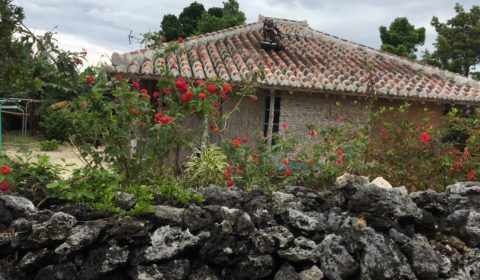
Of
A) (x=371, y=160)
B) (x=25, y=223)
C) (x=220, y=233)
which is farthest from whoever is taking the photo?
(x=371, y=160)

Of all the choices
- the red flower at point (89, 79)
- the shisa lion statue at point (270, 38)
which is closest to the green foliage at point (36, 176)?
the red flower at point (89, 79)

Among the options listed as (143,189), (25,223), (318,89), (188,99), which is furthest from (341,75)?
(25,223)

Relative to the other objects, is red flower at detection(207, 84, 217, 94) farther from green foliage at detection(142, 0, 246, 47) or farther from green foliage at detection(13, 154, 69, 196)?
green foliage at detection(142, 0, 246, 47)

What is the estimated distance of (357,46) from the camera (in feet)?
45.5

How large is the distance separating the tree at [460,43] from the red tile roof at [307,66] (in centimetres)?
1026

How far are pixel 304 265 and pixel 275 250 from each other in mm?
197

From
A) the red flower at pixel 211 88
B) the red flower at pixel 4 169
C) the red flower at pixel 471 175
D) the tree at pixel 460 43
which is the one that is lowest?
the red flower at pixel 471 175

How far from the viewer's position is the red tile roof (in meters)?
8.18

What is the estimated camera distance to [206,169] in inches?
186

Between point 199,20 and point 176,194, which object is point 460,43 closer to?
point 199,20

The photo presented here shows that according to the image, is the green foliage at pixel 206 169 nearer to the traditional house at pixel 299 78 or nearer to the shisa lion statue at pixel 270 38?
the traditional house at pixel 299 78

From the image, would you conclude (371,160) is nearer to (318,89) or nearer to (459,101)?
(318,89)

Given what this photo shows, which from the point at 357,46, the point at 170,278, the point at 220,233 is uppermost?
the point at 357,46

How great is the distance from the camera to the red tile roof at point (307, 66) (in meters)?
8.18
